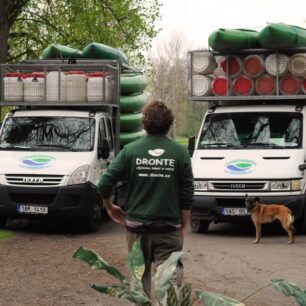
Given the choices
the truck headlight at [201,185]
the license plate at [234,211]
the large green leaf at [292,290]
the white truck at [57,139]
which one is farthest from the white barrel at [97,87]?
the large green leaf at [292,290]

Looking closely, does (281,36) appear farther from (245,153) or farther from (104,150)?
(104,150)

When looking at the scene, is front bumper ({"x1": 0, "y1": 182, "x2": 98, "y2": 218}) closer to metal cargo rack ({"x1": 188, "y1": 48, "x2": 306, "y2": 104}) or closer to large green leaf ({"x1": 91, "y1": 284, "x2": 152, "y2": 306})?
metal cargo rack ({"x1": 188, "y1": 48, "x2": 306, "y2": 104})

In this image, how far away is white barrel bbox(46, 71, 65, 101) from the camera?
1327 cm

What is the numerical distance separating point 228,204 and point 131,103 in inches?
184

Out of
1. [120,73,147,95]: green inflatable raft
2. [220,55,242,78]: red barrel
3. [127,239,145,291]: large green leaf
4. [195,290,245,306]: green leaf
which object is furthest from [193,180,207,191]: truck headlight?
[195,290,245,306]: green leaf

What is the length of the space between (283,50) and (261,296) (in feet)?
19.5

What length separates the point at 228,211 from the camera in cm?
1163

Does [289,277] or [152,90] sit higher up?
[289,277]

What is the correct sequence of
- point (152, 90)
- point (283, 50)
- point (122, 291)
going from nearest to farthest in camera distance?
point (122, 291) < point (283, 50) < point (152, 90)

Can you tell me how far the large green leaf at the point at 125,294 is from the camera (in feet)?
11.7

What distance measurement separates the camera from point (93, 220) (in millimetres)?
12594

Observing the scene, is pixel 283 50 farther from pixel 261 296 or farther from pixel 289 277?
pixel 261 296

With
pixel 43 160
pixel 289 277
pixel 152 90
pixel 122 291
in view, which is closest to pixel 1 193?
pixel 43 160

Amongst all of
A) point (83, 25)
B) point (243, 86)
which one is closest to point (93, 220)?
point (243, 86)
